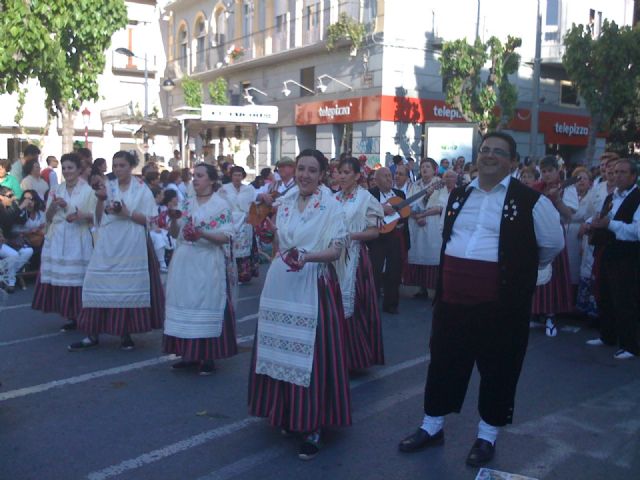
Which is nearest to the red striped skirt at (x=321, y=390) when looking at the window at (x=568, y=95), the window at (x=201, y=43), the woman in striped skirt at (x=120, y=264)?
the woman in striped skirt at (x=120, y=264)

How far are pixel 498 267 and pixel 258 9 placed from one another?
2792cm

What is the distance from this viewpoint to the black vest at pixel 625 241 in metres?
6.60

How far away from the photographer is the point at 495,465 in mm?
4297

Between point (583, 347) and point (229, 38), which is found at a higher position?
point (229, 38)

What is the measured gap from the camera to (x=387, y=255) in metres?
8.68

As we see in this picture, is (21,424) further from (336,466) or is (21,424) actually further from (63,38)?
(63,38)

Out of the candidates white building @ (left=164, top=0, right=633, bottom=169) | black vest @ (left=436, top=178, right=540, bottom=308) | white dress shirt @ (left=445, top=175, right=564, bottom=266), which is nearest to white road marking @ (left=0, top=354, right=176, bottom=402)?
white dress shirt @ (left=445, top=175, right=564, bottom=266)

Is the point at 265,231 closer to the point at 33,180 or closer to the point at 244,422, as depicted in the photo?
the point at 244,422

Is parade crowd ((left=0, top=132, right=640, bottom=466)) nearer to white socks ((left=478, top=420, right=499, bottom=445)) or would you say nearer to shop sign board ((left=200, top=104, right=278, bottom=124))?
white socks ((left=478, top=420, right=499, bottom=445))

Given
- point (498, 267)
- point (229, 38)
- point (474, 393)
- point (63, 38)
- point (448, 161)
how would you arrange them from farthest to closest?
point (229, 38)
point (448, 161)
point (63, 38)
point (474, 393)
point (498, 267)

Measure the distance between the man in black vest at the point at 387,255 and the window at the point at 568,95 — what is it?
2247 cm

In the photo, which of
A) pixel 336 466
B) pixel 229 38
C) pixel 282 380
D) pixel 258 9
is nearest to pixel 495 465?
pixel 336 466

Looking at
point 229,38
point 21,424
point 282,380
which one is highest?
point 229,38

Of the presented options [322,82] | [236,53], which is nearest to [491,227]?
[322,82]
